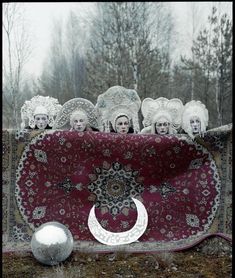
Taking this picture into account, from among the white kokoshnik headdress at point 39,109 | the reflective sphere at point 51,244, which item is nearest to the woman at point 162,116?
the white kokoshnik headdress at point 39,109

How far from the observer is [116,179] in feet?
14.5

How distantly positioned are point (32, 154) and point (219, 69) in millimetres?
10768

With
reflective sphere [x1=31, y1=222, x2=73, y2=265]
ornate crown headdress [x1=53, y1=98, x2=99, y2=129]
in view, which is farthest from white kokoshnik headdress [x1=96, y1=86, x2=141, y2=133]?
reflective sphere [x1=31, y1=222, x2=73, y2=265]

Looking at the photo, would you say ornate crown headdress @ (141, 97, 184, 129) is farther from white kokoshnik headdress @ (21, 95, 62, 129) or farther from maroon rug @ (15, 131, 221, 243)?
white kokoshnik headdress @ (21, 95, 62, 129)

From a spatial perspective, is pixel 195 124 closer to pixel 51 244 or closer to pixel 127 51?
pixel 51 244

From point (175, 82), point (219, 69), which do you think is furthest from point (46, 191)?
point (175, 82)

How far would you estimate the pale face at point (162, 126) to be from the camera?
15.6 ft

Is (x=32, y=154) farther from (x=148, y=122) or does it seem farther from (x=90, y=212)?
(x=148, y=122)

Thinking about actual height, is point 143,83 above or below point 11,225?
above

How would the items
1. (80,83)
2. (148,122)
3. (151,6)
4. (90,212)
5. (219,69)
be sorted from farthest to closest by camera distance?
(80,83)
(151,6)
(219,69)
(148,122)
(90,212)

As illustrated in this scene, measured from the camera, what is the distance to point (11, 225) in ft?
14.2

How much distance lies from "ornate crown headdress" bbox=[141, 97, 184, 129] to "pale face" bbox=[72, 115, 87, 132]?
759 mm

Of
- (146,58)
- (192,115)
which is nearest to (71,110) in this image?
(192,115)

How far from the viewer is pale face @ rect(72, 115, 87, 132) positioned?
477cm
